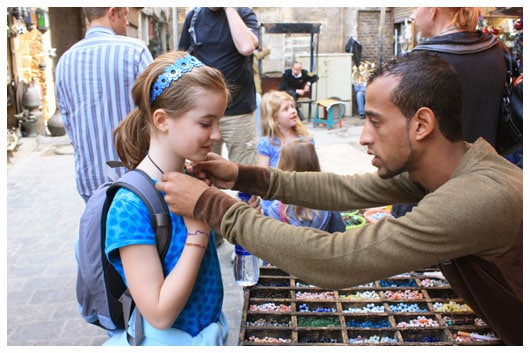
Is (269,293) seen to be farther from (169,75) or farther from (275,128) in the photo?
(275,128)

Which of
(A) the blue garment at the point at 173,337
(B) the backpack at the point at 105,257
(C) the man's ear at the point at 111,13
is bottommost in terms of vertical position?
(A) the blue garment at the point at 173,337

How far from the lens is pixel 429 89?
170cm

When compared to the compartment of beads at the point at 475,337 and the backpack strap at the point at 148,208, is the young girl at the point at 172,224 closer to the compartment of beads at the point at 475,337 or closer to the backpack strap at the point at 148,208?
the backpack strap at the point at 148,208

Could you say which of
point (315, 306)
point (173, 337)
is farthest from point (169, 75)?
point (315, 306)

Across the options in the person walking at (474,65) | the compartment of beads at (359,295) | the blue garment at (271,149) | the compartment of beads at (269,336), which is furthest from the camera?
the blue garment at (271,149)

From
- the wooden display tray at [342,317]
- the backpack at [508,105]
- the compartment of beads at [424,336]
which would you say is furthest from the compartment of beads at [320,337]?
the backpack at [508,105]

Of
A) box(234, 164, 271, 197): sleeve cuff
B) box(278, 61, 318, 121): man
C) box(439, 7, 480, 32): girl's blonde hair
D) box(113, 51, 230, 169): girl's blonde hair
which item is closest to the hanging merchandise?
box(278, 61, 318, 121): man

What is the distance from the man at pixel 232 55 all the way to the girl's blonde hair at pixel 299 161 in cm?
77

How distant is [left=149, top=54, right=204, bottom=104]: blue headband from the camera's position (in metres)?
1.64

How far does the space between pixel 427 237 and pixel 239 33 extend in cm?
279

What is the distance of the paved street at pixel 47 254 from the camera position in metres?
3.26

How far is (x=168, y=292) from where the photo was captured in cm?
151

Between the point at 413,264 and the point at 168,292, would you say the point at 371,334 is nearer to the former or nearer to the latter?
the point at 413,264

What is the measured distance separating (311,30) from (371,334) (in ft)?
45.2
